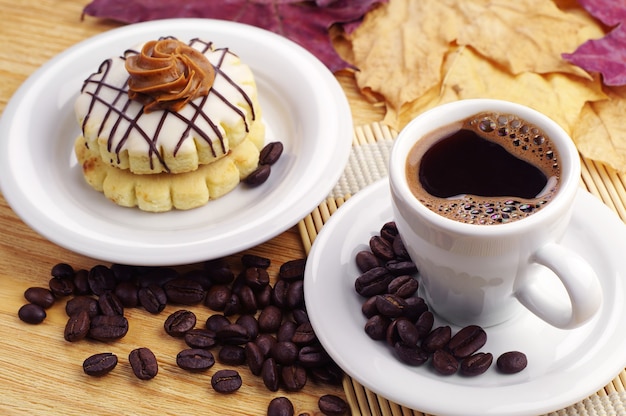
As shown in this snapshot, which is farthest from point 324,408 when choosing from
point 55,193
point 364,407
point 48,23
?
point 48,23

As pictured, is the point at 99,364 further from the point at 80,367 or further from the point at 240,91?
the point at 240,91

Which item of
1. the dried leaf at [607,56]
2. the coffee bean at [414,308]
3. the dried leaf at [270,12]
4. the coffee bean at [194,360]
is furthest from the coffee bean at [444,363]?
the dried leaf at [270,12]

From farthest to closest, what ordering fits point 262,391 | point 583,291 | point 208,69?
point 208,69, point 262,391, point 583,291

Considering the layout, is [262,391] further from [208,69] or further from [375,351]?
[208,69]

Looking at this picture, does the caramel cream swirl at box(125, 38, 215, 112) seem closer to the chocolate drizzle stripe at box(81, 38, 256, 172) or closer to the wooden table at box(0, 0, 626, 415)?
the chocolate drizzle stripe at box(81, 38, 256, 172)

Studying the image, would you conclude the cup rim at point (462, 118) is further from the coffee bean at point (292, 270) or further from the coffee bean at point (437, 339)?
the coffee bean at point (292, 270)
